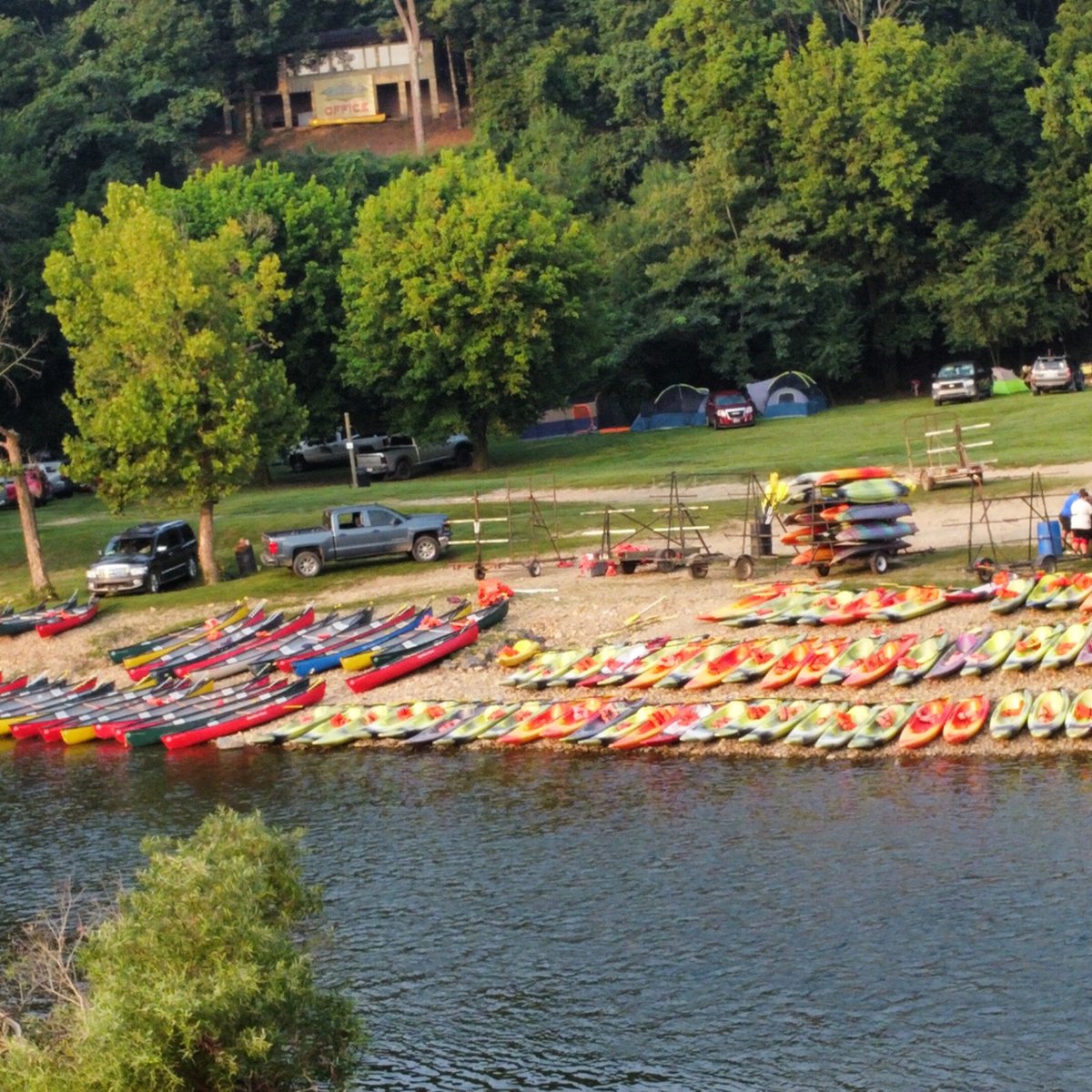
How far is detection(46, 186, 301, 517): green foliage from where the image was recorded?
4488 centimetres

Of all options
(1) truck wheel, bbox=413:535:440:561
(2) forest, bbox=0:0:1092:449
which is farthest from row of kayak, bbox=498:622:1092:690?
(2) forest, bbox=0:0:1092:449

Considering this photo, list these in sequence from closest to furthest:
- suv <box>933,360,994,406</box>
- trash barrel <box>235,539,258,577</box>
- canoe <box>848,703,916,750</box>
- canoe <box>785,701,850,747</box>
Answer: canoe <box>848,703,916,750</box> → canoe <box>785,701,850,747</box> → trash barrel <box>235,539,258,577</box> → suv <box>933,360,994,406</box>

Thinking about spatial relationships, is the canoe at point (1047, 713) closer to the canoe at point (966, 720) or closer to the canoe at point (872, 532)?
the canoe at point (966, 720)

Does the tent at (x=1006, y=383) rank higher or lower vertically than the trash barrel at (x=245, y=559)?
higher

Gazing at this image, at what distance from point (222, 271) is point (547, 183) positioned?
128ft

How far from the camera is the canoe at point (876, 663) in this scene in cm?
3155

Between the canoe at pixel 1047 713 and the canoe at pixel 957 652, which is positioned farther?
the canoe at pixel 957 652

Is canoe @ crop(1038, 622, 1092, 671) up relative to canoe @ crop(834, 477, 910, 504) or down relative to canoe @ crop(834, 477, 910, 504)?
down

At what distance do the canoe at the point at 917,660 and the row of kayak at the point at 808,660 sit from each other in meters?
0.02

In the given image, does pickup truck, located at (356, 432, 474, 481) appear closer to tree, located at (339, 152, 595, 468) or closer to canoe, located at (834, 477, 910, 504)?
tree, located at (339, 152, 595, 468)

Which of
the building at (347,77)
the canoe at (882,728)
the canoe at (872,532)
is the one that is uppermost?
the building at (347,77)

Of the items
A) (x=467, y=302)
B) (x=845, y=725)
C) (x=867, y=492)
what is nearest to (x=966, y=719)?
(x=845, y=725)

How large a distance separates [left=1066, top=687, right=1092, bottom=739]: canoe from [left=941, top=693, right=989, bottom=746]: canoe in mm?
1427

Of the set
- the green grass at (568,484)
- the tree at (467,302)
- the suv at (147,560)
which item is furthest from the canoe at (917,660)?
the tree at (467,302)
